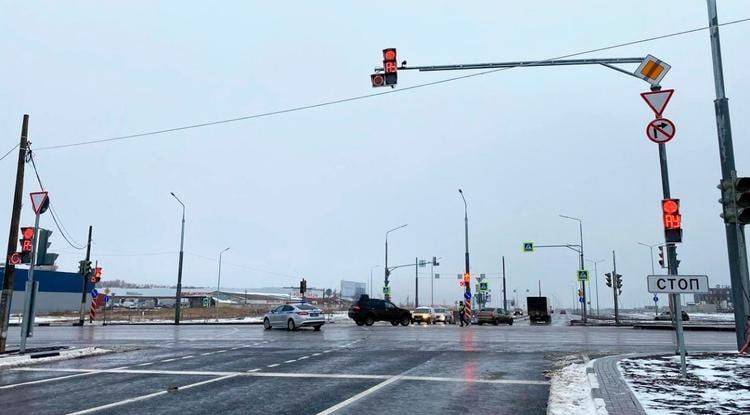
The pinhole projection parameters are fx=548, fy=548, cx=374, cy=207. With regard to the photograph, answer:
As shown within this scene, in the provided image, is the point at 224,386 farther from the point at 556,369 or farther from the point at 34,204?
the point at 34,204

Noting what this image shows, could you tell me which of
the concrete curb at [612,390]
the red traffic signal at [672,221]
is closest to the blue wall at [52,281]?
the concrete curb at [612,390]

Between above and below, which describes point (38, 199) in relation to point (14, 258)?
above

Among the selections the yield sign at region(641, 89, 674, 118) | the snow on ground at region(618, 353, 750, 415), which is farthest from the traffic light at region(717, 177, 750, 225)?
the snow on ground at region(618, 353, 750, 415)

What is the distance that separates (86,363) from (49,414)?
26.1 feet

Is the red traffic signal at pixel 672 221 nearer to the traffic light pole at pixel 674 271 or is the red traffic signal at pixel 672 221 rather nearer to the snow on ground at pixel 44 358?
the traffic light pole at pixel 674 271

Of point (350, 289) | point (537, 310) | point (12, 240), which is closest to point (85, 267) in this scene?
point (12, 240)

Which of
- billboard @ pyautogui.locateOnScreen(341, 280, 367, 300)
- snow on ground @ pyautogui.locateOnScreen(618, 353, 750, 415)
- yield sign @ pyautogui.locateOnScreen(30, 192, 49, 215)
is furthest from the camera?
billboard @ pyautogui.locateOnScreen(341, 280, 367, 300)

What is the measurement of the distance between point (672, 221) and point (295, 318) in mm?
22015

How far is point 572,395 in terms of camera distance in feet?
28.3

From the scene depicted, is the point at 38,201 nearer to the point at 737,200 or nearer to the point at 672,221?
the point at 672,221

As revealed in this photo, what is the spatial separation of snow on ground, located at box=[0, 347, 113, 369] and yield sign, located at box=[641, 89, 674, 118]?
1719 centimetres

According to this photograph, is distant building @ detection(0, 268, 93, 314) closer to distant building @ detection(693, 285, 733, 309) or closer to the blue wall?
the blue wall

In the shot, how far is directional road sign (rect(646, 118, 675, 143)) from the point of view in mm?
12211

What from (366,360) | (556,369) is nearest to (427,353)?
(366,360)
